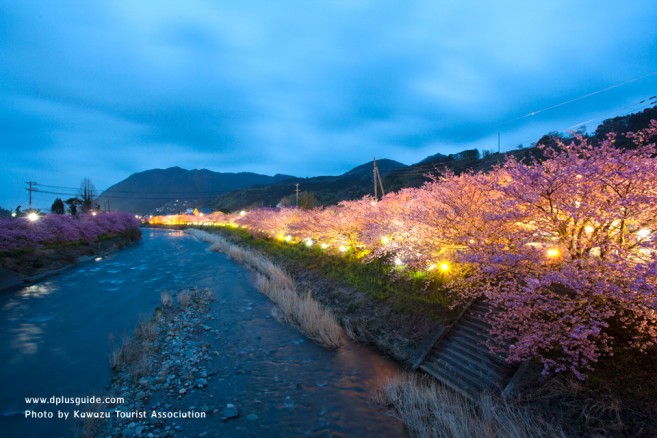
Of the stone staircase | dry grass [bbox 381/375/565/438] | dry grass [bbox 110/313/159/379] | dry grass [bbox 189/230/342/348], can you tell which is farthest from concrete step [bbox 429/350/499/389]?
dry grass [bbox 110/313/159/379]

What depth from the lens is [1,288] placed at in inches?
749

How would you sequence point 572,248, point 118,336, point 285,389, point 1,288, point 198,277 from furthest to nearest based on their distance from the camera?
point 198,277
point 1,288
point 118,336
point 285,389
point 572,248

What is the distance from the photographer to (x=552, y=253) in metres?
8.06

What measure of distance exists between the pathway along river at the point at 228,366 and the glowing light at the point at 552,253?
19.7 ft

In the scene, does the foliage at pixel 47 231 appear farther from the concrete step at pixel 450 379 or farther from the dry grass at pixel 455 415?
the concrete step at pixel 450 379

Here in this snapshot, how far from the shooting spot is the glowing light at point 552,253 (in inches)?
305

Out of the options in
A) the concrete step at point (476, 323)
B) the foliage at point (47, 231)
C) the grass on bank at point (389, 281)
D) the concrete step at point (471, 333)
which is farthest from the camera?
the foliage at point (47, 231)

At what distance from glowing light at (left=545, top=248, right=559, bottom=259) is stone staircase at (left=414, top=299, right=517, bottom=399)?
8.42 feet

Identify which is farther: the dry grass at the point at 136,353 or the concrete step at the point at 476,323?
the concrete step at the point at 476,323

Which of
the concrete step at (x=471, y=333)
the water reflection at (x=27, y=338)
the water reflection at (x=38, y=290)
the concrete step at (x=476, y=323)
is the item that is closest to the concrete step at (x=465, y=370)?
the concrete step at (x=471, y=333)

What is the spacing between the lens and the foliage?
22.5 m

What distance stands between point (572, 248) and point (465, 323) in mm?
4168

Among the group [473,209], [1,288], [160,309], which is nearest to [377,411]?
[473,209]

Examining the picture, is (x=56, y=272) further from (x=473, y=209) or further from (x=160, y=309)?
(x=473, y=209)
